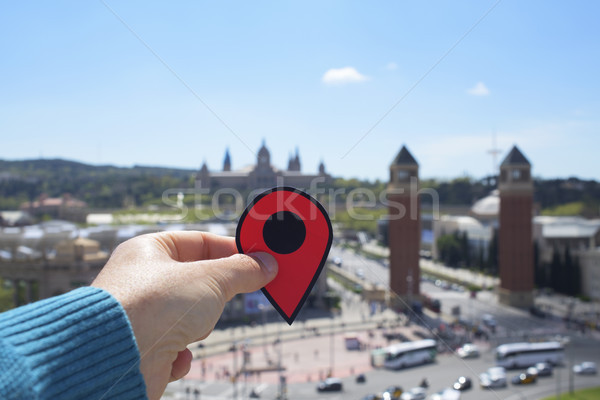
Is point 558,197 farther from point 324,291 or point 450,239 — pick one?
point 324,291

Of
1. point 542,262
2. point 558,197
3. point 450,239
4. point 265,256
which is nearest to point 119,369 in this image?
point 265,256

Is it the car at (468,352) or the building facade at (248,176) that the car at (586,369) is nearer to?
the car at (468,352)

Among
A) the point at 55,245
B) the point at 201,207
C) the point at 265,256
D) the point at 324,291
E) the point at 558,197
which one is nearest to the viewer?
the point at 265,256

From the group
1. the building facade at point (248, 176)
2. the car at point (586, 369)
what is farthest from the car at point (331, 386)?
the building facade at point (248, 176)

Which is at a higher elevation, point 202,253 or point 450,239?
point 202,253

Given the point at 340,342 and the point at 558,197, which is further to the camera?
the point at 558,197

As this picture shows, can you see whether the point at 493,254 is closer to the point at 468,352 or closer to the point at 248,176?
the point at 468,352

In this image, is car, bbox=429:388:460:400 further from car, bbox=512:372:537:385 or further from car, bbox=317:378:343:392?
car, bbox=512:372:537:385
